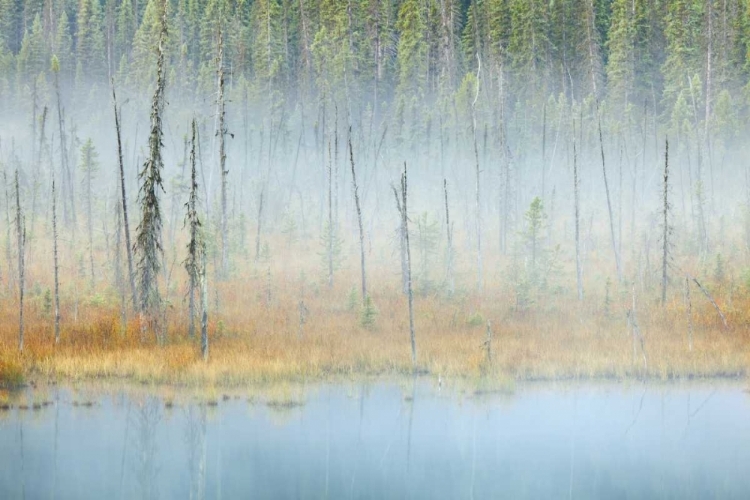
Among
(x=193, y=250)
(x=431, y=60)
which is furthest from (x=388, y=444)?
(x=431, y=60)

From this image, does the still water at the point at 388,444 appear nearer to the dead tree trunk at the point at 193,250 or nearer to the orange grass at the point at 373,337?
the orange grass at the point at 373,337

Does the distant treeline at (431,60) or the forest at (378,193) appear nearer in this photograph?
the forest at (378,193)

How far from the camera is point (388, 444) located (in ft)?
59.2

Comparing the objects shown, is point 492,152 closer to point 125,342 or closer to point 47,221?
point 47,221

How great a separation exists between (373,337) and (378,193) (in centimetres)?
3450

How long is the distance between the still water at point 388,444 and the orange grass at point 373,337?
1.15 metres

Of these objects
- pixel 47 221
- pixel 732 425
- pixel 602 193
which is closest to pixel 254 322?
pixel 732 425

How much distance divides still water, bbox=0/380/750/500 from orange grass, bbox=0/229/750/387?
3.76ft

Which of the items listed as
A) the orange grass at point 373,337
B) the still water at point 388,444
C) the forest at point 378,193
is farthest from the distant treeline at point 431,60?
the still water at point 388,444

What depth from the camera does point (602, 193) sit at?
58.4 metres

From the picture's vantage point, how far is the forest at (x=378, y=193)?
81.4ft

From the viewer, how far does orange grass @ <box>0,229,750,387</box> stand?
73.9ft

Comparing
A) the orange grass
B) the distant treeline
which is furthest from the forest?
the distant treeline

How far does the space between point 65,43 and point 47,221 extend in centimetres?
3682
